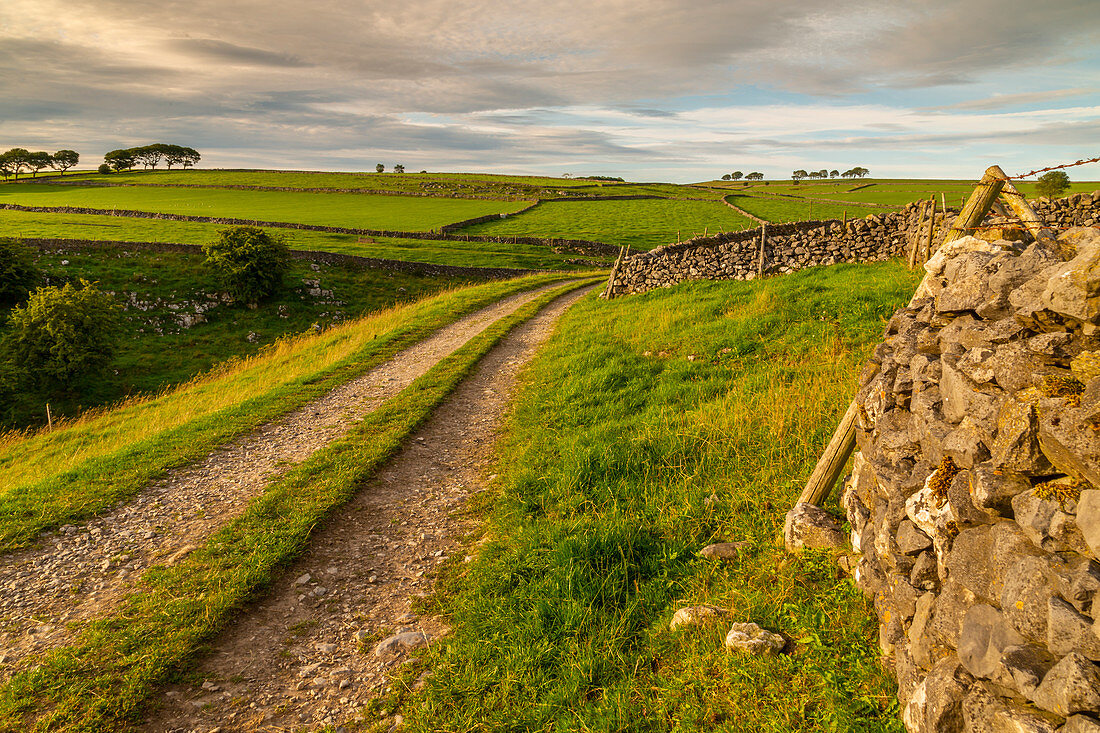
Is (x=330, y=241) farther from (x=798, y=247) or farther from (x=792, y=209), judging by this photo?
(x=792, y=209)

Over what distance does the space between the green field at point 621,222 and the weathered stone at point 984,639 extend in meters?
52.3

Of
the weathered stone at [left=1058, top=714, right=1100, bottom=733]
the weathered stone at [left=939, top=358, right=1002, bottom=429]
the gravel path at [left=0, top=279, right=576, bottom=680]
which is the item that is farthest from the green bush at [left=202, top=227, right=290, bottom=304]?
the weathered stone at [left=1058, top=714, right=1100, bottom=733]

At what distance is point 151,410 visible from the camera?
1842 centimetres

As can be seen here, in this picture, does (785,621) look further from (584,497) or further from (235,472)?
(235,472)

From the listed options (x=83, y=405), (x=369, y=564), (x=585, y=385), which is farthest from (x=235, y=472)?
(x=83, y=405)

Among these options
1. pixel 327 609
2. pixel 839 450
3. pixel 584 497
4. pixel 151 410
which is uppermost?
pixel 839 450

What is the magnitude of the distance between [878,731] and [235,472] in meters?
9.54

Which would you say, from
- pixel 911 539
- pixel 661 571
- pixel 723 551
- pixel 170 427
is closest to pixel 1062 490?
pixel 911 539

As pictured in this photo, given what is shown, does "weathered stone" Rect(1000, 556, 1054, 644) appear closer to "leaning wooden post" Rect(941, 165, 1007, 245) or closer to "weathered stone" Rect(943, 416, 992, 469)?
"weathered stone" Rect(943, 416, 992, 469)

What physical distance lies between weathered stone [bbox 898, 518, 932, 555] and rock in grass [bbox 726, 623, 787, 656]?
1218mm

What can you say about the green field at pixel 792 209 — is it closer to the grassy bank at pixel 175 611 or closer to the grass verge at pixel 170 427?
the grass verge at pixel 170 427

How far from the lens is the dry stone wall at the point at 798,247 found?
18.3m

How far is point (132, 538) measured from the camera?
289 inches

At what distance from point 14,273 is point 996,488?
47.5m
